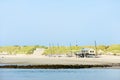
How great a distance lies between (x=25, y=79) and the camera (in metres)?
49.0

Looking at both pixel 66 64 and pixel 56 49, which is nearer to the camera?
pixel 66 64

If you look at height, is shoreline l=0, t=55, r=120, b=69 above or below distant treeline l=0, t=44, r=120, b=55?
below

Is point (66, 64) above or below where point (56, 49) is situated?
below

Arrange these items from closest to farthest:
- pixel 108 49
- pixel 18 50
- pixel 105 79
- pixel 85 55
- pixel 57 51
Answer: pixel 105 79, pixel 85 55, pixel 108 49, pixel 57 51, pixel 18 50

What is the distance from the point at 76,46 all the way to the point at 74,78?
99759mm

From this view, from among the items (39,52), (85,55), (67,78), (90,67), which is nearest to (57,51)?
(39,52)

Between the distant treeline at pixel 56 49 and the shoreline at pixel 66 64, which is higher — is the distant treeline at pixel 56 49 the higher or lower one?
the higher one

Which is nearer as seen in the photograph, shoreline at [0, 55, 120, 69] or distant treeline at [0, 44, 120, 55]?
shoreline at [0, 55, 120, 69]

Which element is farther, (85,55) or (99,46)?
(99,46)

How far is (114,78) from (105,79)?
1318 mm

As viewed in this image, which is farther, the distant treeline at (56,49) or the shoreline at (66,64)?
the distant treeline at (56,49)

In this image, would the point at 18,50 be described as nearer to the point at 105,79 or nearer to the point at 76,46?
the point at 76,46

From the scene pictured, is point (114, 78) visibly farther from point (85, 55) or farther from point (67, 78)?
point (85, 55)

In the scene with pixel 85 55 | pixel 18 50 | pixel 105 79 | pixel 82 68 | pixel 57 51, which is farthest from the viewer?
pixel 18 50
